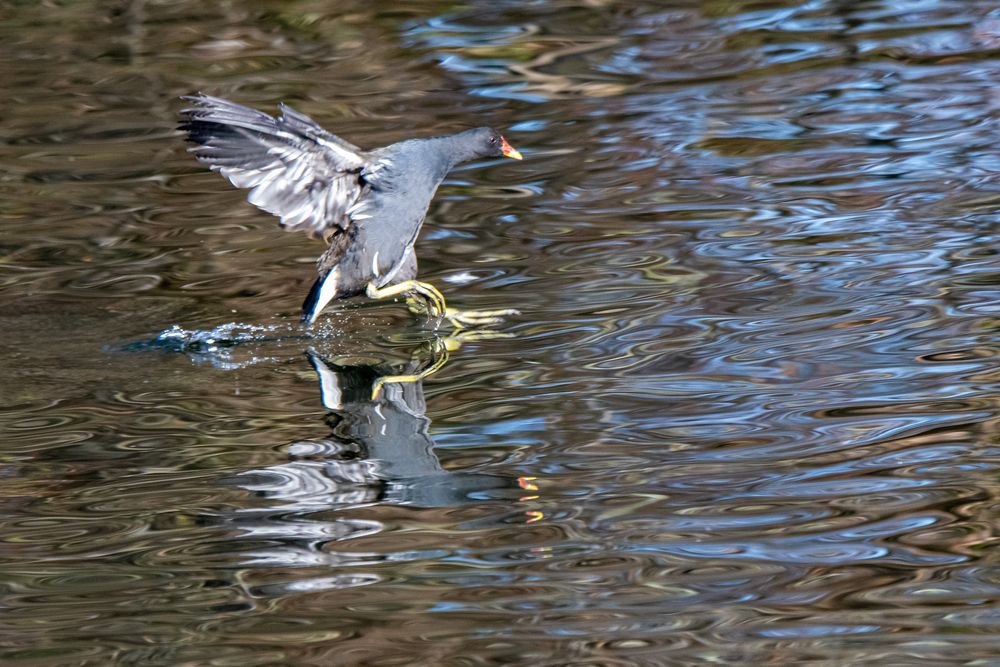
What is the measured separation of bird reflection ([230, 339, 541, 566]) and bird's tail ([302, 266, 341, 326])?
0.63 metres

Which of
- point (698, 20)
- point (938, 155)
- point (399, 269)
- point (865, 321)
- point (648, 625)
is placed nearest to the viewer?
point (648, 625)

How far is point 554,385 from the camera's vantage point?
4734 millimetres

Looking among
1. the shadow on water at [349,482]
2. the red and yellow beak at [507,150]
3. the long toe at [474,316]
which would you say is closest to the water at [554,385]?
the shadow on water at [349,482]

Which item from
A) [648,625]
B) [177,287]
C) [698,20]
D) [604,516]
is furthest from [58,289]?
[698,20]

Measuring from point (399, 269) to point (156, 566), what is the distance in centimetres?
220

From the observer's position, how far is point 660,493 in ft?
12.6

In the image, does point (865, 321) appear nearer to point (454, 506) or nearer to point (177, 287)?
point (454, 506)

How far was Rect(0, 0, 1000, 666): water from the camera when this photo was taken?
3312mm

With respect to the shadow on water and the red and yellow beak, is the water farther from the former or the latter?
the red and yellow beak

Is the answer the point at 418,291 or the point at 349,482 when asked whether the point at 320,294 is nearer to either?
the point at 418,291

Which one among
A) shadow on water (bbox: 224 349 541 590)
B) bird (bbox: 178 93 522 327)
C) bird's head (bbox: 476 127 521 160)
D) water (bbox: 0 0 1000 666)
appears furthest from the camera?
bird's head (bbox: 476 127 521 160)

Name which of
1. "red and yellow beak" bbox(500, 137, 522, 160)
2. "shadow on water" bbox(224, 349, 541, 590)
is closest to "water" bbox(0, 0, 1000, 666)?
"shadow on water" bbox(224, 349, 541, 590)

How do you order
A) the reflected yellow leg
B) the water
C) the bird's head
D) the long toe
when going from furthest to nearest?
the bird's head
the long toe
the reflected yellow leg
the water

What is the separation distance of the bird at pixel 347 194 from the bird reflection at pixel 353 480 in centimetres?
80
